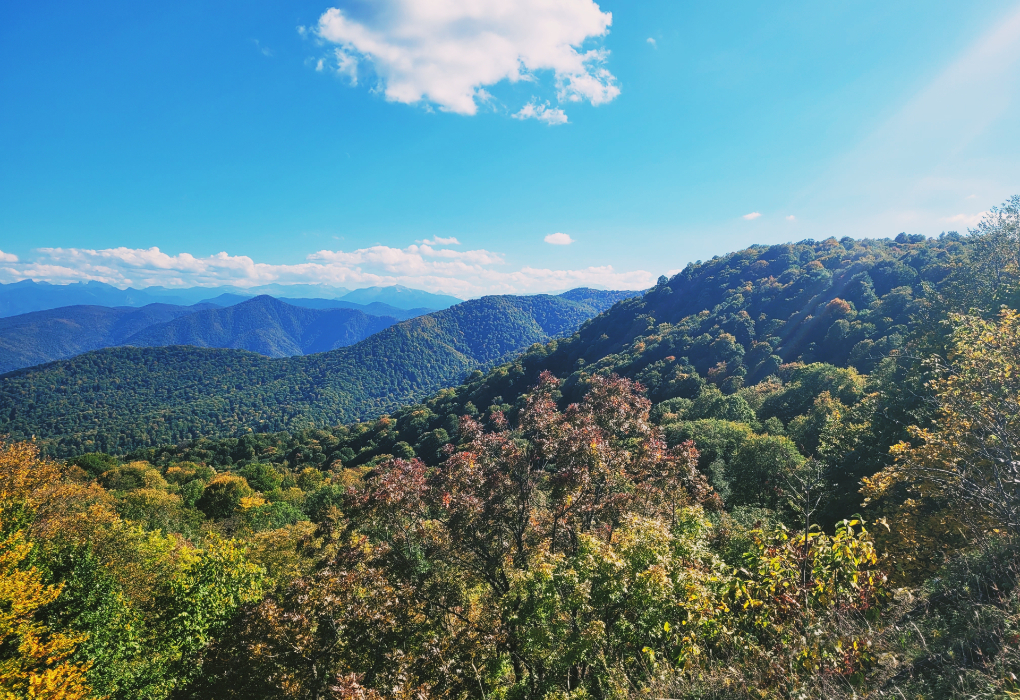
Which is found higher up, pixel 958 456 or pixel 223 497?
pixel 958 456

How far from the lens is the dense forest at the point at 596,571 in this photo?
20.3ft

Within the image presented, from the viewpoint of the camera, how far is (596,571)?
9.05 m

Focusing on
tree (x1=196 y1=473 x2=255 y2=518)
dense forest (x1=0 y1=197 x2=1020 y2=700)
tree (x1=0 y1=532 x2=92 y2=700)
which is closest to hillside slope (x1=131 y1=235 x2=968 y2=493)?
dense forest (x1=0 y1=197 x2=1020 y2=700)

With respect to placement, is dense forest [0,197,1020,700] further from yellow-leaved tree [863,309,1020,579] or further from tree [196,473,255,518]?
tree [196,473,255,518]

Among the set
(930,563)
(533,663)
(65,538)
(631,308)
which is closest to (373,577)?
(533,663)

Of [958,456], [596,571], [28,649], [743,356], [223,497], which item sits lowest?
[223,497]

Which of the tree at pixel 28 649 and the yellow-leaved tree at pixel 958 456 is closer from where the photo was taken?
the yellow-leaved tree at pixel 958 456

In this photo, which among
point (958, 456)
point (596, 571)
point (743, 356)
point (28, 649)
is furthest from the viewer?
point (743, 356)

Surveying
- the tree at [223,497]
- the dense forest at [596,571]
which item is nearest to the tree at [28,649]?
the dense forest at [596,571]

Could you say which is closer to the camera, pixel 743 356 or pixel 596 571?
pixel 596 571

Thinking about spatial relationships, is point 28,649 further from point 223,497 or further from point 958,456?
point 223,497

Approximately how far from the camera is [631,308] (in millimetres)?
150875

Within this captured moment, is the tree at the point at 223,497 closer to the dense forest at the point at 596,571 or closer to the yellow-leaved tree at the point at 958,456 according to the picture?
the dense forest at the point at 596,571

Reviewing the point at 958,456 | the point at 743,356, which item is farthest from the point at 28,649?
the point at 743,356
